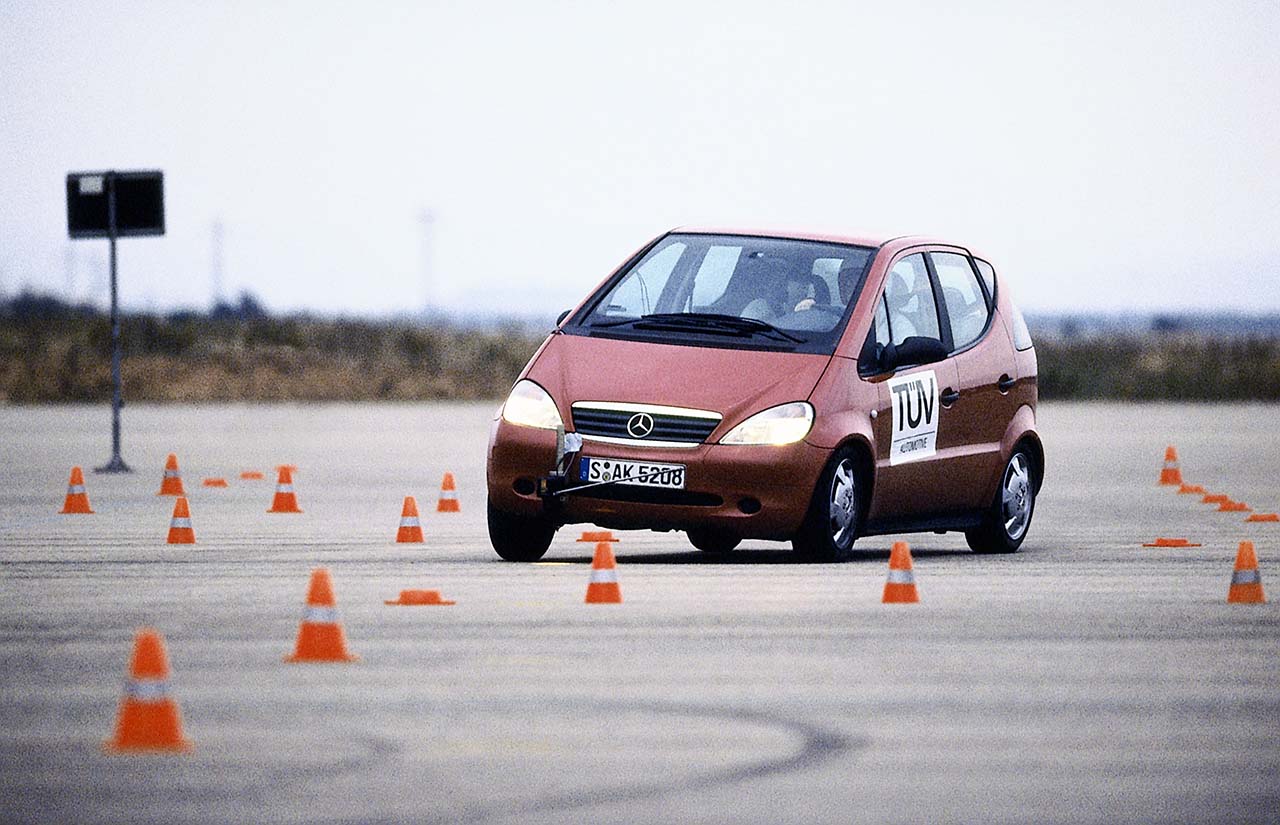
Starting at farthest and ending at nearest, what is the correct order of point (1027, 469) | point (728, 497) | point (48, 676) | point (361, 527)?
point (361, 527), point (1027, 469), point (728, 497), point (48, 676)

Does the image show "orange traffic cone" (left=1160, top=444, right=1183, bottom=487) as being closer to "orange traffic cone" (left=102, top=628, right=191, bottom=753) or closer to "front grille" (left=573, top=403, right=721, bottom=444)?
"front grille" (left=573, top=403, right=721, bottom=444)

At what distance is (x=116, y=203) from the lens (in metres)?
28.7

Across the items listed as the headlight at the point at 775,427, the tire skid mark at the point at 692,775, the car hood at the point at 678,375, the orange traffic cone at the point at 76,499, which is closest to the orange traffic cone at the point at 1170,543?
the car hood at the point at 678,375

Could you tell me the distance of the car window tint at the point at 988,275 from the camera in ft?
56.3

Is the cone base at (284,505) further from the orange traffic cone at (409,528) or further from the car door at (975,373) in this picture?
the car door at (975,373)

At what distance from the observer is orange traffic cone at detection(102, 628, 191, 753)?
7930mm

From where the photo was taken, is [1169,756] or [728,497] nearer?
[1169,756]

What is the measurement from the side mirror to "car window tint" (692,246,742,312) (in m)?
0.99

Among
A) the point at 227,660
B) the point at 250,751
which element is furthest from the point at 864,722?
the point at 227,660

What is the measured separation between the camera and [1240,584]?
42.0 feet

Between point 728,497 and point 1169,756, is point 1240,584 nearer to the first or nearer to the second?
point 728,497

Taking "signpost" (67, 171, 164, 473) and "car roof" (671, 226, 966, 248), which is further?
"signpost" (67, 171, 164, 473)

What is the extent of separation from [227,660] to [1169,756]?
3.68 meters

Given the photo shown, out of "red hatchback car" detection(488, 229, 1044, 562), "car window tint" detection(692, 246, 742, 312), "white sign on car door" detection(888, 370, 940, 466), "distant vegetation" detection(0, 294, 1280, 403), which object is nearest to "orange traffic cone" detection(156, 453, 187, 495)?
"red hatchback car" detection(488, 229, 1044, 562)
